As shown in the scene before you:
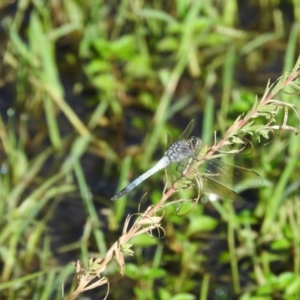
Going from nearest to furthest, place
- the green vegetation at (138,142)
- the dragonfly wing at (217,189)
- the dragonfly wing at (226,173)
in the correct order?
the dragonfly wing at (217,189) → the dragonfly wing at (226,173) → the green vegetation at (138,142)

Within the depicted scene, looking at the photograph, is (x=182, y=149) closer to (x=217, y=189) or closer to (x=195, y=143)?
(x=195, y=143)

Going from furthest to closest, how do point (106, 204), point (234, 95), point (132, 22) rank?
point (132, 22)
point (234, 95)
point (106, 204)

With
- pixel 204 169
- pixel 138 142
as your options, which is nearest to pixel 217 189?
pixel 204 169

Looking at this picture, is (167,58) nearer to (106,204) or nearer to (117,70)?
(117,70)

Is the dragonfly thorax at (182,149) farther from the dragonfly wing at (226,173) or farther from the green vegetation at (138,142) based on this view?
the green vegetation at (138,142)

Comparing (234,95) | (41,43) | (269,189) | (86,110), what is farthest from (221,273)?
(41,43)

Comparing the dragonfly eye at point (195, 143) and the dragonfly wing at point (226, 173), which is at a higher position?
the dragonfly eye at point (195, 143)

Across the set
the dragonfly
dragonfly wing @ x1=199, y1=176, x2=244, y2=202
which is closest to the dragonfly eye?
the dragonfly

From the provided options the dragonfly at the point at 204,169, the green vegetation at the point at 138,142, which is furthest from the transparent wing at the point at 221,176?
the green vegetation at the point at 138,142
